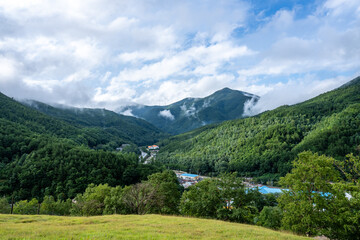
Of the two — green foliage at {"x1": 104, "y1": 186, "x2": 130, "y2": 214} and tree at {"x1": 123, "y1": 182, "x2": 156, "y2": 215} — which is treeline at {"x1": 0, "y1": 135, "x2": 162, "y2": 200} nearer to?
green foliage at {"x1": 104, "y1": 186, "x2": 130, "y2": 214}

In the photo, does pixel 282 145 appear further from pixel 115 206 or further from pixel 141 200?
pixel 115 206

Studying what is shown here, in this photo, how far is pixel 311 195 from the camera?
2347cm

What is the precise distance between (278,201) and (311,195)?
4.67 m

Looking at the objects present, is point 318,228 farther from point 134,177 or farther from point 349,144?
point 349,144

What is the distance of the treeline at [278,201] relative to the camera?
20.8 meters

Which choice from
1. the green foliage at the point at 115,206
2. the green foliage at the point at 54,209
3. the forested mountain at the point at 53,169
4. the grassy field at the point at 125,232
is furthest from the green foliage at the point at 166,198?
the forested mountain at the point at 53,169

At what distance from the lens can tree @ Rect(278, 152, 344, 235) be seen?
21.6 meters

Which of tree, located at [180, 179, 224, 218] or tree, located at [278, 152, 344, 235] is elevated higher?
tree, located at [278, 152, 344, 235]

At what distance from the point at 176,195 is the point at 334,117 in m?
194

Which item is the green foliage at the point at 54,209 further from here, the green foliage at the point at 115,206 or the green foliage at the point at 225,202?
the green foliage at the point at 225,202

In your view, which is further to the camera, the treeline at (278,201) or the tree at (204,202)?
the tree at (204,202)

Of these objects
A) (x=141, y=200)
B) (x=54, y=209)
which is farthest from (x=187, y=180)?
(x=141, y=200)

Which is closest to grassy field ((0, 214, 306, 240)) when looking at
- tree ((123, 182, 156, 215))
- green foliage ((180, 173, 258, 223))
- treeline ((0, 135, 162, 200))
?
green foliage ((180, 173, 258, 223))

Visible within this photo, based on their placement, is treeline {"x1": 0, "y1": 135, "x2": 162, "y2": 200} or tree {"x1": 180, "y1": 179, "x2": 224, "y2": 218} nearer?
tree {"x1": 180, "y1": 179, "x2": 224, "y2": 218}
